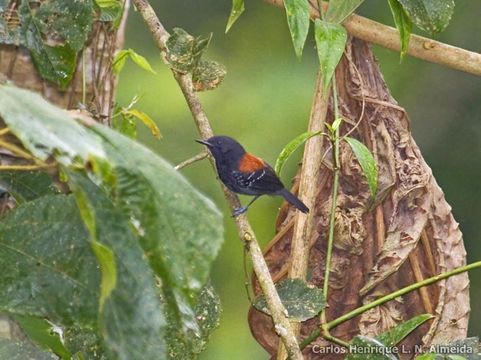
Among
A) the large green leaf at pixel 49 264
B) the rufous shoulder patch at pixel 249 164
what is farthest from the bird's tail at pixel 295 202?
the large green leaf at pixel 49 264

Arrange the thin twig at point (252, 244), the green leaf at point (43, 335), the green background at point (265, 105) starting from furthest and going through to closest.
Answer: the green background at point (265, 105), the thin twig at point (252, 244), the green leaf at point (43, 335)

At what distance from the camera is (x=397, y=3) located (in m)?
1.50

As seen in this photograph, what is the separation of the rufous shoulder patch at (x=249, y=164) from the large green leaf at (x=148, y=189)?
1382 mm

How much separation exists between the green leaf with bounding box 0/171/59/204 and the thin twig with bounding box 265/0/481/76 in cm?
69

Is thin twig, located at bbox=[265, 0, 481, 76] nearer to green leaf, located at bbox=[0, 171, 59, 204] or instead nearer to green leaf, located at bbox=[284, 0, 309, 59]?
green leaf, located at bbox=[284, 0, 309, 59]

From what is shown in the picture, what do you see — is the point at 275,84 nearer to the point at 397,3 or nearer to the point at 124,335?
the point at 397,3

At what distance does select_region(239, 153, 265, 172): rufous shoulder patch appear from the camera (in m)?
2.02

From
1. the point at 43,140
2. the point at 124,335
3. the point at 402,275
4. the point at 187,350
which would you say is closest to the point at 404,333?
the point at 187,350

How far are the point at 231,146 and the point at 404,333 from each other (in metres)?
0.77

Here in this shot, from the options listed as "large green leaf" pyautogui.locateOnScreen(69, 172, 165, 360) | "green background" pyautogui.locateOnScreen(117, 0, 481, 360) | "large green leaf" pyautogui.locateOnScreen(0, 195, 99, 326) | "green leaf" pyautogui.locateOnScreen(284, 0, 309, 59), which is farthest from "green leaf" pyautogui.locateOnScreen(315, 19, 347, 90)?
"green background" pyautogui.locateOnScreen(117, 0, 481, 360)

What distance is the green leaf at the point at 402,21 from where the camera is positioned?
149 centimetres

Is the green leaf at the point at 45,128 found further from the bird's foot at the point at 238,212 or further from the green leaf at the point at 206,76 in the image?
the green leaf at the point at 206,76

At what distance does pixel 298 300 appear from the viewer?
1.43 m

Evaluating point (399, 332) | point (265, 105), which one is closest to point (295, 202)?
point (399, 332)
